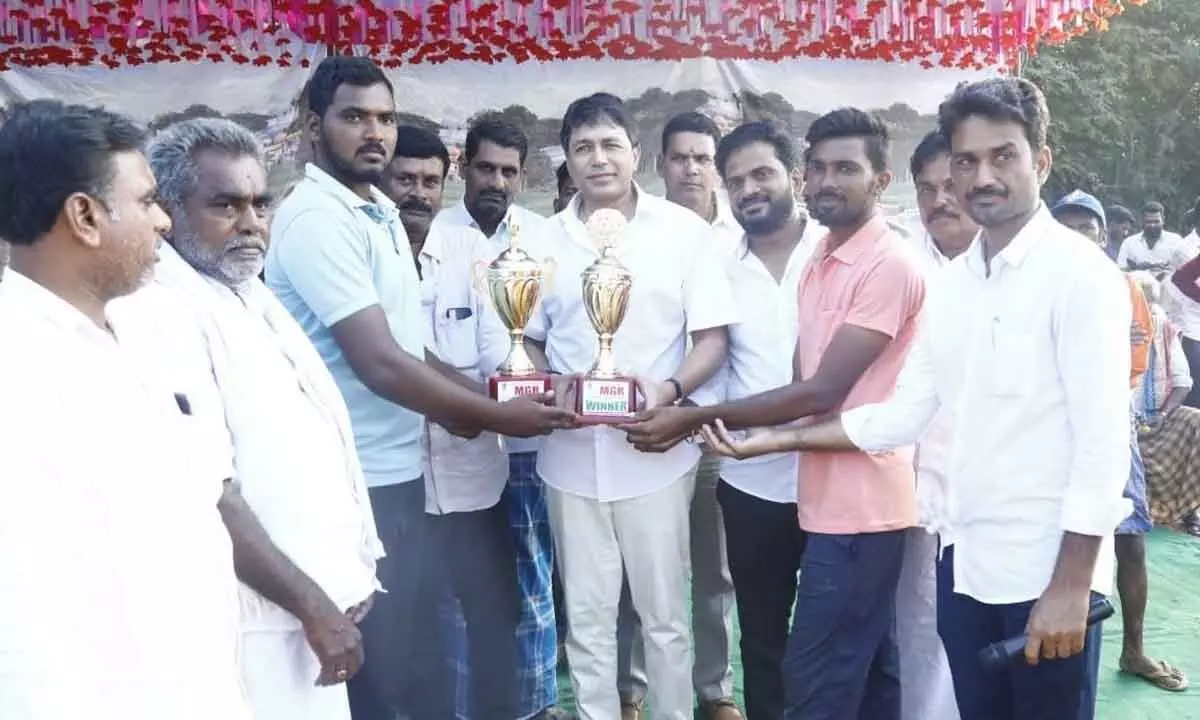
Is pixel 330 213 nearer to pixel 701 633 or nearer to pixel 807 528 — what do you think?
pixel 807 528

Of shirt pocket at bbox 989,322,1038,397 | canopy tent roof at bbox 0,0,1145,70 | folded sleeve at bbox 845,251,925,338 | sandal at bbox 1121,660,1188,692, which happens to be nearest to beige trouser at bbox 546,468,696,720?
folded sleeve at bbox 845,251,925,338

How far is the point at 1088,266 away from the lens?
2.25 meters

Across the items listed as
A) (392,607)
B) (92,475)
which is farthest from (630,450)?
(92,475)

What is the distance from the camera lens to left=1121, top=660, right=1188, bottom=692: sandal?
13.8ft

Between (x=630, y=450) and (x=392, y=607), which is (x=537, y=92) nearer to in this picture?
(x=630, y=450)

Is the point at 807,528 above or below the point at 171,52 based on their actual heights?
below

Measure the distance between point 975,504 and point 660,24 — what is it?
4418mm

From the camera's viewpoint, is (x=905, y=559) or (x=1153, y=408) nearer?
(x=905, y=559)

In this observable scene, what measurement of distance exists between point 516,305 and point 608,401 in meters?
0.45

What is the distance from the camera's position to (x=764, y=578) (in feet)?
11.2

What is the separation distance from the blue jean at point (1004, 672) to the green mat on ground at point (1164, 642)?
1.78 metres

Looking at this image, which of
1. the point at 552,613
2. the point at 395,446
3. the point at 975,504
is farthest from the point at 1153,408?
the point at 395,446

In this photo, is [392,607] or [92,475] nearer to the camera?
[92,475]

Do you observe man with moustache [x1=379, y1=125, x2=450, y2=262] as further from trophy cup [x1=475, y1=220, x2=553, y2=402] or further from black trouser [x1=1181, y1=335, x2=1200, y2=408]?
black trouser [x1=1181, y1=335, x2=1200, y2=408]
